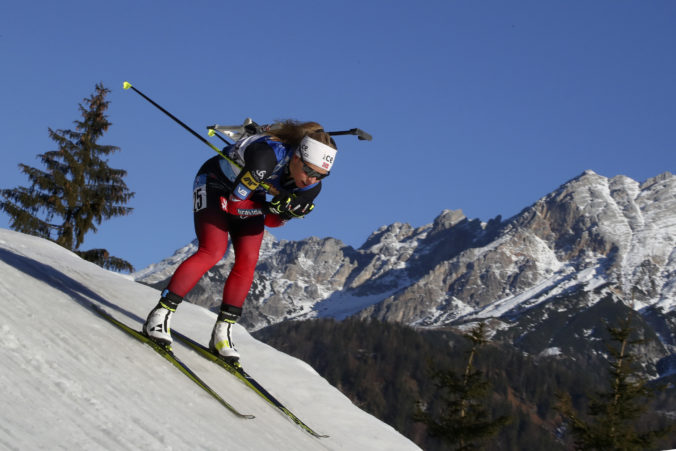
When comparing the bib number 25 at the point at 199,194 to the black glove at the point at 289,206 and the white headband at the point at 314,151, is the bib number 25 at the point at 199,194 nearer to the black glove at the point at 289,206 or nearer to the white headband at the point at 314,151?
the black glove at the point at 289,206

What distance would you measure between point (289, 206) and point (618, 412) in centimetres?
2539

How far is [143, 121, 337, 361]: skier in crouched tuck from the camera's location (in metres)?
5.91

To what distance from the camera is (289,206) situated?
20.6 feet

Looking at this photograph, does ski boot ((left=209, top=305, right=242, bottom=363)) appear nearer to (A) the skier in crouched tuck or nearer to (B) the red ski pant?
(A) the skier in crouched tuck

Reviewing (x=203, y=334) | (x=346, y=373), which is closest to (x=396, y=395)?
(x=346, y=373)

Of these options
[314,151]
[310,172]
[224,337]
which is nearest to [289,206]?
[310,172]

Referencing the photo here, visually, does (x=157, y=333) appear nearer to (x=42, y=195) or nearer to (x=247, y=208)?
(x=247, y=208)

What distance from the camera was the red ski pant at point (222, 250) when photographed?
6102 mm

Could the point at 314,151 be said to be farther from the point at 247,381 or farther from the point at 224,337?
the point at 247,381

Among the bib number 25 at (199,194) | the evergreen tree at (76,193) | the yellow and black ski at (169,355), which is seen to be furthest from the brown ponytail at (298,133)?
the evergreen tree at (76,193)

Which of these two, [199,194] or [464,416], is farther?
[464,416]

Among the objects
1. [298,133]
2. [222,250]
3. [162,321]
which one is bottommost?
[162,321]

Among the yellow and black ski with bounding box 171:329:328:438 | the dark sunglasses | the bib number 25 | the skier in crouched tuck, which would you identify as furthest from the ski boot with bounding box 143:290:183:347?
the dark sunglasses

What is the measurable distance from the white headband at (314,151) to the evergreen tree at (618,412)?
918 inches
